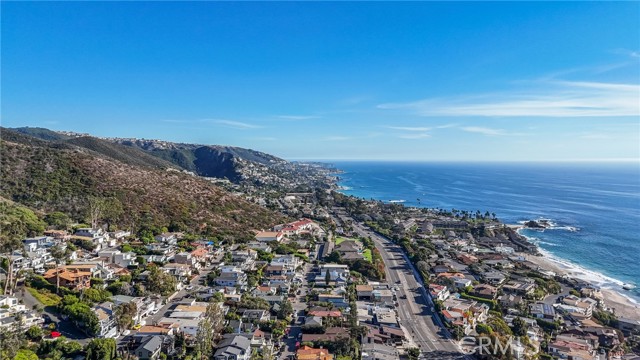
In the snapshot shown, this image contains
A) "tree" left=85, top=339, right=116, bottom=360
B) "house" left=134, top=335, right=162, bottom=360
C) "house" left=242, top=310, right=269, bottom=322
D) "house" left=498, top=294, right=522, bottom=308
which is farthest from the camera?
"house" left=498, top=294, right=522, bottom=308

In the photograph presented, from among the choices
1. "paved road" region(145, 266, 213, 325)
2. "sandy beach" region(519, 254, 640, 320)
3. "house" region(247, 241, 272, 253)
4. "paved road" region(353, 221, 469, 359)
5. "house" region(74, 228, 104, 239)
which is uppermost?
"house" region(74, 228, 104, 239)

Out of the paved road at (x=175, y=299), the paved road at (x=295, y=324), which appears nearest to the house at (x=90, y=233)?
the paved road at (x=175, y=299)

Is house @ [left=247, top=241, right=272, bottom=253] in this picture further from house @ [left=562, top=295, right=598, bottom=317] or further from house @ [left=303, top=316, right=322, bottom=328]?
house @ [left=562, top=295, right=598, bottom=317]

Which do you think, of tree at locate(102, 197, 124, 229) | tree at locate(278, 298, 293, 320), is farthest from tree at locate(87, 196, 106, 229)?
tree at locate(278, 298, 293, 320)

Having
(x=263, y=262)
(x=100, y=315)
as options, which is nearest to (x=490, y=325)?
(x=263, y=262)

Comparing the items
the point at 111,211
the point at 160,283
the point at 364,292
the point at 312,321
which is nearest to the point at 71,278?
the point at 160,283

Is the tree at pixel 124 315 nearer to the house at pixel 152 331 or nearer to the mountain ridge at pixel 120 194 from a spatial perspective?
the house at pixel 152 331
